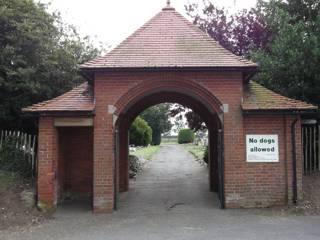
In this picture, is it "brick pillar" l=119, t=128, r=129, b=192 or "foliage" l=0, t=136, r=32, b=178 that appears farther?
"brick pillar" l=119, t=128, r=129, b=192

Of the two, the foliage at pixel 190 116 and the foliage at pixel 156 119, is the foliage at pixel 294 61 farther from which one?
the foliage at pixel 156 119

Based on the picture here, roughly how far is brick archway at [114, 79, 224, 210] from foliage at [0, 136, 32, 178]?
3029mm

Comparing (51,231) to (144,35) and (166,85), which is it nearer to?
(166,85)

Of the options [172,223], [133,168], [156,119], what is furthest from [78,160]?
[156,119]

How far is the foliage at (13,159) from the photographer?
1515 cm

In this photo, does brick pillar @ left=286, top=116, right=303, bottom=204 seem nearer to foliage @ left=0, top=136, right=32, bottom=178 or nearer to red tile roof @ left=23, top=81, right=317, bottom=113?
red tile roof @ left=23, top=81, right=317, bottom=113

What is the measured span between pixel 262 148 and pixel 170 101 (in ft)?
16.9

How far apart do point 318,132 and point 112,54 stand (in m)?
7.79

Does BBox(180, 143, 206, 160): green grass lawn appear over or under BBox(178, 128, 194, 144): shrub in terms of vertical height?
under

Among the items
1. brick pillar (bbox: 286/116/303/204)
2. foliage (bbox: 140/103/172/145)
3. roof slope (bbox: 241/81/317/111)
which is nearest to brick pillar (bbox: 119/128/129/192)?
roof slope (bbox: 241/81/317/111)

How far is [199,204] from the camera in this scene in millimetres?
14430

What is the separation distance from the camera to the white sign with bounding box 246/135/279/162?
13.6 metres

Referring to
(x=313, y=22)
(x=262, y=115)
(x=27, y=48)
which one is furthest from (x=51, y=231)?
(x=313, y=22)

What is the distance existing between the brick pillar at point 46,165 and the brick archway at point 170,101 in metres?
1.93
